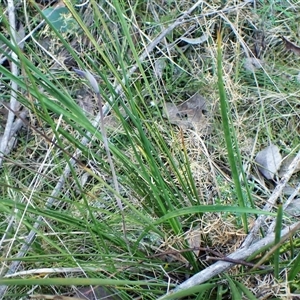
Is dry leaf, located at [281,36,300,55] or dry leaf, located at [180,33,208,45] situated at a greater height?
dry leaf, located at [180,33,208,45]

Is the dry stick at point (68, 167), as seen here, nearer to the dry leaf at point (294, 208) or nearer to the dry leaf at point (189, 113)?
the dry leaf at point (189, 113)

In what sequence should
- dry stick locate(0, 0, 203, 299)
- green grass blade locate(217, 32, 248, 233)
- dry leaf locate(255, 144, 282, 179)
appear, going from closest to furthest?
green grass blade locate(217, 32, 248, 233) < dry stick locate(0, 0, 203, 299) < dry leaf locate(255, 144, 282, 179)

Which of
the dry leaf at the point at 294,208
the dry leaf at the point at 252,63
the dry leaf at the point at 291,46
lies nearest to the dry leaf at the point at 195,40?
the dry leaf at the point at 252,63

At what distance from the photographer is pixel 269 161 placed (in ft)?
4.44

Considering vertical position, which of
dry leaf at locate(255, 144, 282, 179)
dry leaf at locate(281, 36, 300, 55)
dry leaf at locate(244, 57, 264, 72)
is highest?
dry leaf at locate(244, 57, 264, 72)

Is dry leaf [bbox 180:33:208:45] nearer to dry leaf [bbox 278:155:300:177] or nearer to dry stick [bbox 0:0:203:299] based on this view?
dry stick [bbox 0:0:203:299]

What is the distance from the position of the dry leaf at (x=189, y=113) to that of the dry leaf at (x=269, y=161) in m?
0.20

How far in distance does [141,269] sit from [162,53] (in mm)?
718

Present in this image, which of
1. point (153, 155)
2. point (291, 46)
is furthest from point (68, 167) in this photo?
point (291, 46)

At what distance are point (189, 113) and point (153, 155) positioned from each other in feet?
0.94

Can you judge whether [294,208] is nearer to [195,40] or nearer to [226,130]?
[226,130]

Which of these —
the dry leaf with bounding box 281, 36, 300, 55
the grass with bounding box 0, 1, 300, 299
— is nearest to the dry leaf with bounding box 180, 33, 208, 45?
the grass with bounding box 0, 1, 300, 299

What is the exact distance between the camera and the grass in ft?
3.36

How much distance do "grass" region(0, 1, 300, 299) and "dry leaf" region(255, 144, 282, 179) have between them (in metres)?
0.02
